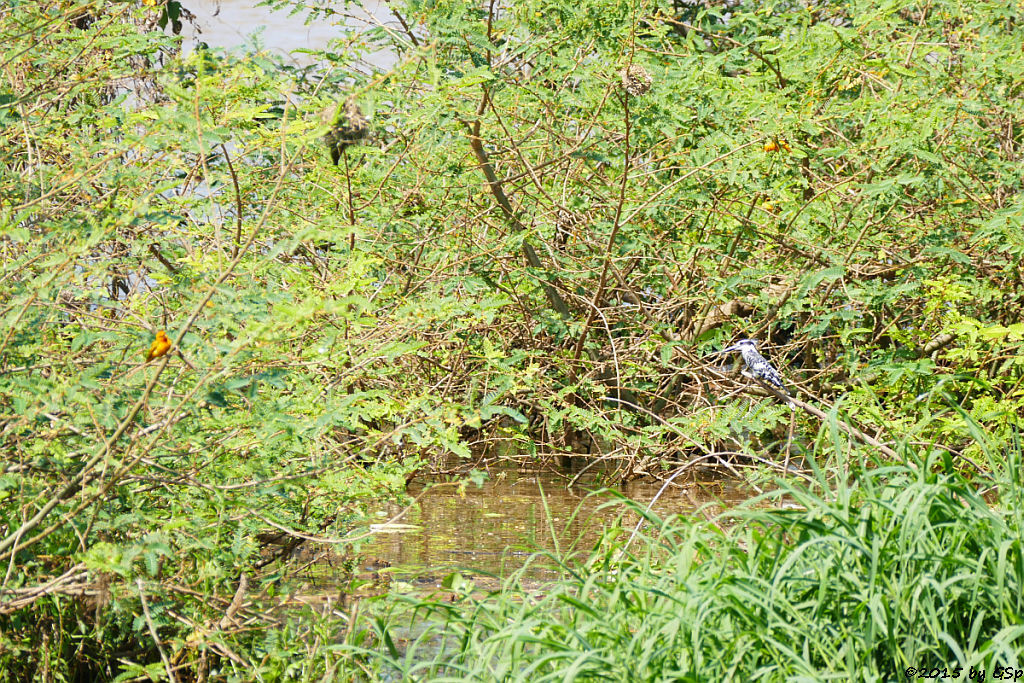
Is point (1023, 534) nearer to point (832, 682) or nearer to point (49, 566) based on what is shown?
point (832, 682)

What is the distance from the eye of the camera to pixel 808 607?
10.7ft

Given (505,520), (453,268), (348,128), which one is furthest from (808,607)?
(453,268)

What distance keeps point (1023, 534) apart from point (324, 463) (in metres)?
2.13

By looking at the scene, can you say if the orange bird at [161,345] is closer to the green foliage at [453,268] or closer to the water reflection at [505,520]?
the green foliage at [453,268]

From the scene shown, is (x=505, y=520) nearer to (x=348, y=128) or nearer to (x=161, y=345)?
(x=348, y=128)

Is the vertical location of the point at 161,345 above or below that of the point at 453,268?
above

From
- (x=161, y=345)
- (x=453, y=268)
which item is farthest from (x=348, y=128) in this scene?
(x=453, y=268)

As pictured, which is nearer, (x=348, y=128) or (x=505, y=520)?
(x=348, y=128)

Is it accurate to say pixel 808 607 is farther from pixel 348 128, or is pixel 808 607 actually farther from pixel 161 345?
pixel 348 128

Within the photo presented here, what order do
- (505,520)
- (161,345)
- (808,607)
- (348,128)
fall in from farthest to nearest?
(505,520), (348,128), (808,607), (161,345)

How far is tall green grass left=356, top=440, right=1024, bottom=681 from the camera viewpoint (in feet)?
10.0

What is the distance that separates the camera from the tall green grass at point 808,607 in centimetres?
305

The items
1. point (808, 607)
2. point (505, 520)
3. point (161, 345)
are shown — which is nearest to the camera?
point (161, 345)

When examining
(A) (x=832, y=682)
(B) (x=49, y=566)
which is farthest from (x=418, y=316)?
(A) (x=832, y=682)
